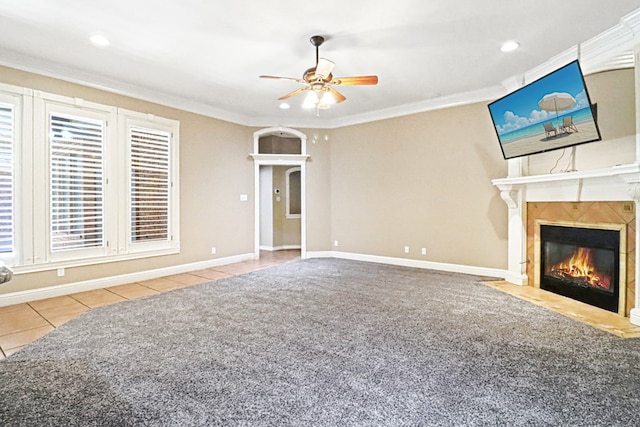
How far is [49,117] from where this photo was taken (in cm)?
398

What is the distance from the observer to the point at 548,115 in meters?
3.51

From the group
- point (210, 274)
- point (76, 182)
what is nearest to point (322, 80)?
point (76, 182)

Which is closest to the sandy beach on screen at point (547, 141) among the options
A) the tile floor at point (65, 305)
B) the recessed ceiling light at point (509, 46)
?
the recessed ceiling light at point (509, 46)

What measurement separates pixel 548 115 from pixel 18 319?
5888 millimetres

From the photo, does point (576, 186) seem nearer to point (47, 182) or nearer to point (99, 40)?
point (99, 40)

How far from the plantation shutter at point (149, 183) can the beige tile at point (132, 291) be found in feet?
2.24

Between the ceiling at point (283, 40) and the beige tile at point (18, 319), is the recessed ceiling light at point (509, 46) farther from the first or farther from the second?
the beige tile at point (18, 319)

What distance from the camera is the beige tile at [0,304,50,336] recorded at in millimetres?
3031

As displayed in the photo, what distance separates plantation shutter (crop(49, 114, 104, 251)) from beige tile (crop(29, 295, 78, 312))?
62cm

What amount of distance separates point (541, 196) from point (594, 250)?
35.2 inches

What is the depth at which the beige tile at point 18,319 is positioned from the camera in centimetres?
303

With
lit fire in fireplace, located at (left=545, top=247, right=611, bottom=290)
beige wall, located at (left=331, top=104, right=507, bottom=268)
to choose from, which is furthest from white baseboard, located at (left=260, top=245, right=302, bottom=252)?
lit fire in fireplace, located at (left=545, top=247, right=611, bottom=290)

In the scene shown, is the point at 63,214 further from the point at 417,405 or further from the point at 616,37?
the point at 616,37

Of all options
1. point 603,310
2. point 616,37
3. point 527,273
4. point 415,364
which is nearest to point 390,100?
point 616,37
